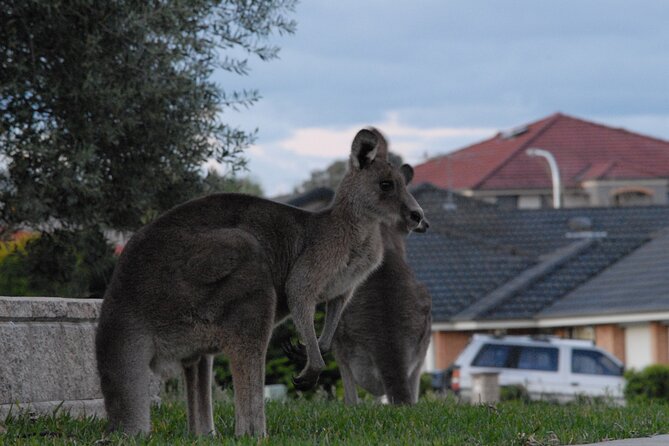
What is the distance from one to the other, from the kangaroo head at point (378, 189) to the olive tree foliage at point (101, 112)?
424 cm

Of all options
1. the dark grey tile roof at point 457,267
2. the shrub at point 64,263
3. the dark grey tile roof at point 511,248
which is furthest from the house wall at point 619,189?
the shrub at point 64,263

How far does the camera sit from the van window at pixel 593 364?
2805cm

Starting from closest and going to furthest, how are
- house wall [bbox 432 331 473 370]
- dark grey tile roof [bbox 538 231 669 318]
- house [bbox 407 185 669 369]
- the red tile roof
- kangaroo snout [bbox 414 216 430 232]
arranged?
1. kangaroo snout [bbox 414 216 430 232]
2. dark grey tile roof [bbox 538 231 669 318]
3. house [bbox 407 185 669 369]
4. house wall [bbox 432 331 473 370]
5. the red tile roof

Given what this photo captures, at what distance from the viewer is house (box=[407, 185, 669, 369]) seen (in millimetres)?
32781

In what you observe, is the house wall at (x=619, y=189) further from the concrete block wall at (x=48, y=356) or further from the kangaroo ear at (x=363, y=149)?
the kangaroo ear at (x=363, y=149)

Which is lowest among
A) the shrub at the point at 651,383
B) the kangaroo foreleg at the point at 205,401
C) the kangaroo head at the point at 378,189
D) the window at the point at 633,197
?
the shrub at the point at 651,383

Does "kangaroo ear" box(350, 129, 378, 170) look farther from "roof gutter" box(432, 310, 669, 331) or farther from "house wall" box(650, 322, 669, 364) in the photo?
"roof gutter" box(432, 310, 669, 331)

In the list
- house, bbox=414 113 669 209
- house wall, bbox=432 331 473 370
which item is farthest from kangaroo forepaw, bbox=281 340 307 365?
house, bbox=414 113 669 209

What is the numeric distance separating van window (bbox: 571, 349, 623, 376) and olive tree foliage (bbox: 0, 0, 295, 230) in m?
18.1

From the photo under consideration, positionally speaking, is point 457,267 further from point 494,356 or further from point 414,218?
point 414,218

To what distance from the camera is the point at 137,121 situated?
11.7 meters

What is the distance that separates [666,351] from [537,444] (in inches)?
1003

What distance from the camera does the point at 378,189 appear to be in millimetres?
7617

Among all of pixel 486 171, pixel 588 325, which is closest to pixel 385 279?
pixel 588 325
